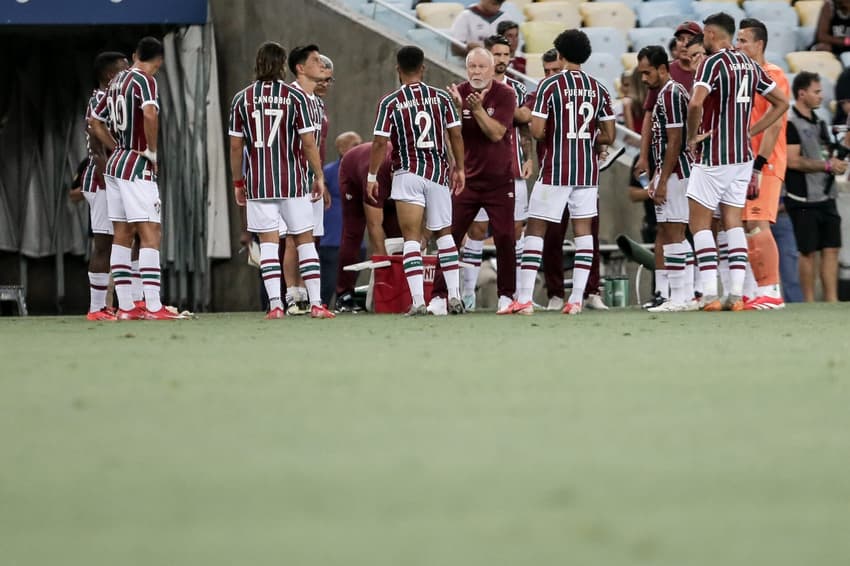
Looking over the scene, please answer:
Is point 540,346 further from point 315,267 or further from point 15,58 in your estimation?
point 15,58

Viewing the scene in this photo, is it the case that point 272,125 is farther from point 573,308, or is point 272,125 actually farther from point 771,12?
point 771,12

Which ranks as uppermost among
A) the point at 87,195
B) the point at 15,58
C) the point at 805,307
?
the point at 15,58

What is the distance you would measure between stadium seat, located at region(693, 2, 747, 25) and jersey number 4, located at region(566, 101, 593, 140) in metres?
6.83

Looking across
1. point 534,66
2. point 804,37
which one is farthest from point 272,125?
point 804,37

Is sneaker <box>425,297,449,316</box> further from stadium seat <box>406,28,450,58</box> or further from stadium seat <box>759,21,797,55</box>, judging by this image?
stadium seat <box>759,21,797,55</box>

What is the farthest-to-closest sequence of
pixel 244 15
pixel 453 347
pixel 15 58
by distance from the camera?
pixel 15 58 → pixel 244 15 → pixel 453 347

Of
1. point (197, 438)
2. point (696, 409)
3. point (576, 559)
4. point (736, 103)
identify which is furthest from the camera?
point (736, 103)

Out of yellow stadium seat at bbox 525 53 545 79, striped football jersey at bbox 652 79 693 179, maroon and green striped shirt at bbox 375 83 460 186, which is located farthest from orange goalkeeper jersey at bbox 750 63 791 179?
yellow stadium seat at bbox 525 53 545 79

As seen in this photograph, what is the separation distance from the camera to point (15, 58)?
595 inches

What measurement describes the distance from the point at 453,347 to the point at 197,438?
9.45 ft

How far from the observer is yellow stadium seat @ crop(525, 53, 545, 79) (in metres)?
14.2

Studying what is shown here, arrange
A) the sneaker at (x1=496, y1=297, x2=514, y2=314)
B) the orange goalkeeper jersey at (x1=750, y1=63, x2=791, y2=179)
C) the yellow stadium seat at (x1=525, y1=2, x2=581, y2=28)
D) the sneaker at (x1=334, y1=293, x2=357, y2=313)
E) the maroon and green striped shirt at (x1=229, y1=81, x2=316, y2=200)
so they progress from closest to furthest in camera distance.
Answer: the maroon and green striped shirt at (x1=229, y1=81, x2=316, y2=200) → the sneaker at (x1=496, y1=297, x2=514, y2=314) → the orange goalkeeper jersey at (x1=750, y1=63, x2=791, y2=179) → the sneaker at (x1=334, y1=293, x2=357, y2=313) → the yellow stadium seat at (x1=525, y1=2, x2=581, y2=28)

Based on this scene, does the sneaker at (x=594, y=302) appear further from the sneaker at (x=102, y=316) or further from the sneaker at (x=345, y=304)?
the sneaker at (x=102, y=316)

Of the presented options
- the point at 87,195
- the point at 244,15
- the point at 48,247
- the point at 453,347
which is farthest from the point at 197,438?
the point at 48,247
